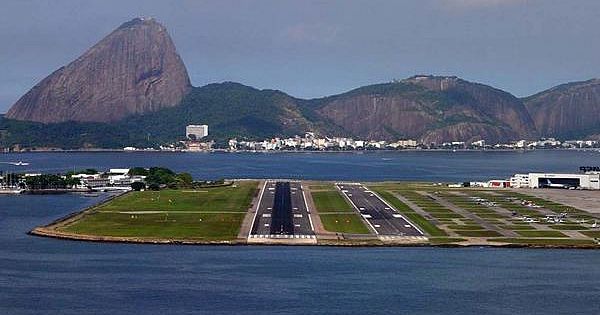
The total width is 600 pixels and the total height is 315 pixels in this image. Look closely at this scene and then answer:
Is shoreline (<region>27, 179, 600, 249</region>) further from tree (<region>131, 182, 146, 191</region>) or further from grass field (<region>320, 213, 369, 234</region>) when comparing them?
tree (<region>131, 182, 146, 191</region>)

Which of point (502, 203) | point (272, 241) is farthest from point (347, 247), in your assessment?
point (502, 203)

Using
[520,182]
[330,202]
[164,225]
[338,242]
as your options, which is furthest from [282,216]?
[520,182]

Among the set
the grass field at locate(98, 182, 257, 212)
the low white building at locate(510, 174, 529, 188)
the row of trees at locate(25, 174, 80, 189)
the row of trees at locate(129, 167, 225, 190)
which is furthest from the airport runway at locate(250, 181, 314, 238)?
the low white building at locate(510, 174, 529, 188)

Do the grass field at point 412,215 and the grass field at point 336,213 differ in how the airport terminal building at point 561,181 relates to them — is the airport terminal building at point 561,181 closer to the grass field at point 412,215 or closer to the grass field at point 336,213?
the grass field at point 412,215

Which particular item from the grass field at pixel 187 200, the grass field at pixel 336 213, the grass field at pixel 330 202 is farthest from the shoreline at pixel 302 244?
the grass field at pixel 330 202

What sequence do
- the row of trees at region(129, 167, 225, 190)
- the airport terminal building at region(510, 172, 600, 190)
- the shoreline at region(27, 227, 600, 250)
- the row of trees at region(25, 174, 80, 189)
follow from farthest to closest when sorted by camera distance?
the row of trees at region(25, 174, 80, 189), the airport terminal building at region(510, 172, 600, 190), the row of trees at region(129, 167, 225, 190), the shoreline at region(27, 227, 600, 250)

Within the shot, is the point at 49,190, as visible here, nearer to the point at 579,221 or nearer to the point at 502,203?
the point at 502,203
